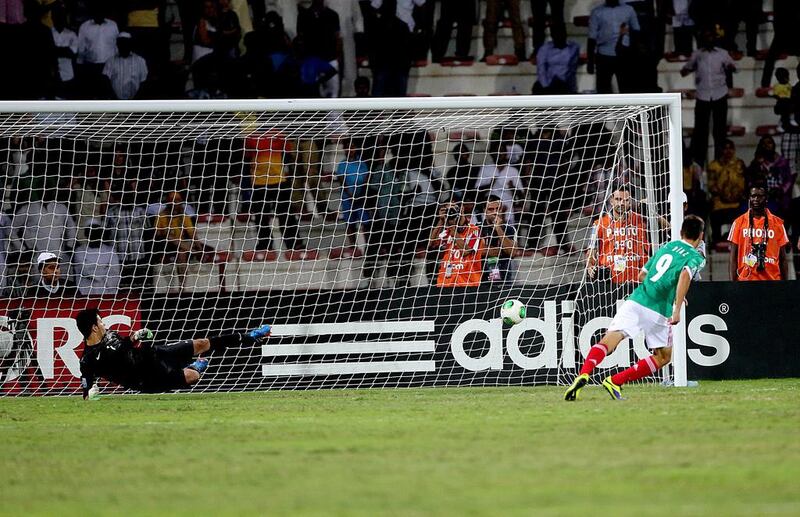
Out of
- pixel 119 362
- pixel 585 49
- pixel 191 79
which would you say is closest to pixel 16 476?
pixel 119 362

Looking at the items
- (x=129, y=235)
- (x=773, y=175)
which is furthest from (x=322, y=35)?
(x=773, y=175)

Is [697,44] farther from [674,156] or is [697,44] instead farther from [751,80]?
[674,156]

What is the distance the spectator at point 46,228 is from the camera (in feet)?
49.3

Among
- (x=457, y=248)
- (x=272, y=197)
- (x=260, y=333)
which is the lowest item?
(x=260, y=333)

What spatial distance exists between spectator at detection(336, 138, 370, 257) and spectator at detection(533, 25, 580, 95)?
3.56m

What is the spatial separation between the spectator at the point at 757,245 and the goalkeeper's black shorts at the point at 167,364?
6548 millimetres

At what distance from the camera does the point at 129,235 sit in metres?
14.9

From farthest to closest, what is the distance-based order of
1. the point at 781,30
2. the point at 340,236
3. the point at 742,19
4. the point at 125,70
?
the point at 742,19
the point at 781,30
the point at 125,70
the point at 340,236

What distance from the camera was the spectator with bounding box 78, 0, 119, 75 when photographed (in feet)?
59.6

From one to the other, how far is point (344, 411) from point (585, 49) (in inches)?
425

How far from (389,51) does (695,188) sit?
15.6 feet

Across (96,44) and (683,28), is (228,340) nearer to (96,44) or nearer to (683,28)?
(96,44)

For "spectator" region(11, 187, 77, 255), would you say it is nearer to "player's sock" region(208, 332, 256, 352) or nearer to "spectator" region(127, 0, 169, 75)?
"player's sock" region(208, 332, 256, 352)

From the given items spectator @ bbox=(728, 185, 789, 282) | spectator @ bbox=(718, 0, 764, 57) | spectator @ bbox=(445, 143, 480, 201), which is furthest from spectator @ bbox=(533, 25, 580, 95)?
spectator @ bbox=(728, 185, 789, 282)
